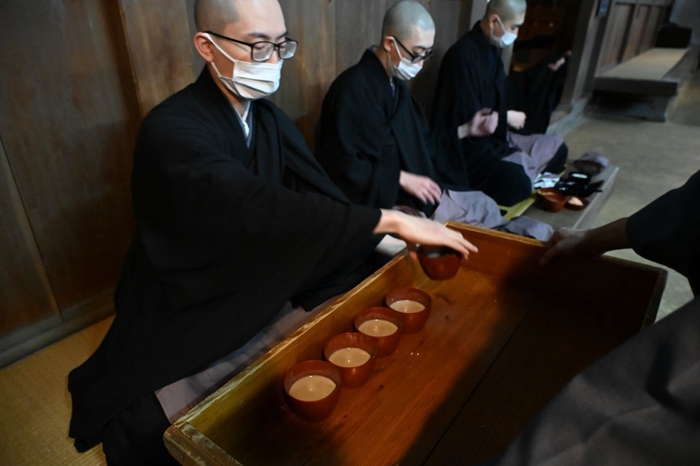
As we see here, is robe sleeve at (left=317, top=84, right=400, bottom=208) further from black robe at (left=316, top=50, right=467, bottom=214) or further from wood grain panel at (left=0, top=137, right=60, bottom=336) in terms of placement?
wood grain panel at (left=0, top=137, right=60, bottom=336)

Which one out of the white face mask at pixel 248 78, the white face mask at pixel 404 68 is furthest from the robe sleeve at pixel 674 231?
the white face mask at pixel 404 68

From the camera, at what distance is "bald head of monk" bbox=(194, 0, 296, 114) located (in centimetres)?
161

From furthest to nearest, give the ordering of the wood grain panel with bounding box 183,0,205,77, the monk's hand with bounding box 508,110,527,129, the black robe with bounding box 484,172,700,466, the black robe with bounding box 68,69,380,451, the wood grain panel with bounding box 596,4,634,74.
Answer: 1. the wood grain panel with bounding box 596,4,634,74
2. the monk's hand with bounding box 508,110,527,129
3. the wood grain panel with bounding box 183,0,205,77
4. the black robe with bounding box 68,69,380,451
5. the black robe with bounding box 484,172,700,466

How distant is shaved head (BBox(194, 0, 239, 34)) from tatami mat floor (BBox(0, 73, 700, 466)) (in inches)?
62.1

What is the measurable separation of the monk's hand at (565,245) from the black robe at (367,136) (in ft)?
4.20

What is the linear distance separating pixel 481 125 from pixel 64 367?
3.04 m

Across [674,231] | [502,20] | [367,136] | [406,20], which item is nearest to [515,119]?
[502,20]

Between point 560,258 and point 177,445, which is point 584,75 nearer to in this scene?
point 560,258

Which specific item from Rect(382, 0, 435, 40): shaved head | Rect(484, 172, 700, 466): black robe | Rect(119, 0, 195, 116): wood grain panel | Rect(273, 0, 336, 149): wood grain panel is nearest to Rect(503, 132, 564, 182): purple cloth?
Rect(382, 0, 435, 40): shaved head

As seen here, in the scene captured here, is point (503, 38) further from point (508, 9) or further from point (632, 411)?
point (632, 411)

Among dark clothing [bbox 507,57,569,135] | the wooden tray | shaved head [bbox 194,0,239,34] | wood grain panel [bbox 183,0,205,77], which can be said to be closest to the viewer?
the wooden tray

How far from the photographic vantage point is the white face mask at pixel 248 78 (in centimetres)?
Result: 165

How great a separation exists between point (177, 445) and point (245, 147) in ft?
3.63

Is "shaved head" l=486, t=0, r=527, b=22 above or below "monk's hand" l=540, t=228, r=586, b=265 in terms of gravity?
→ above
